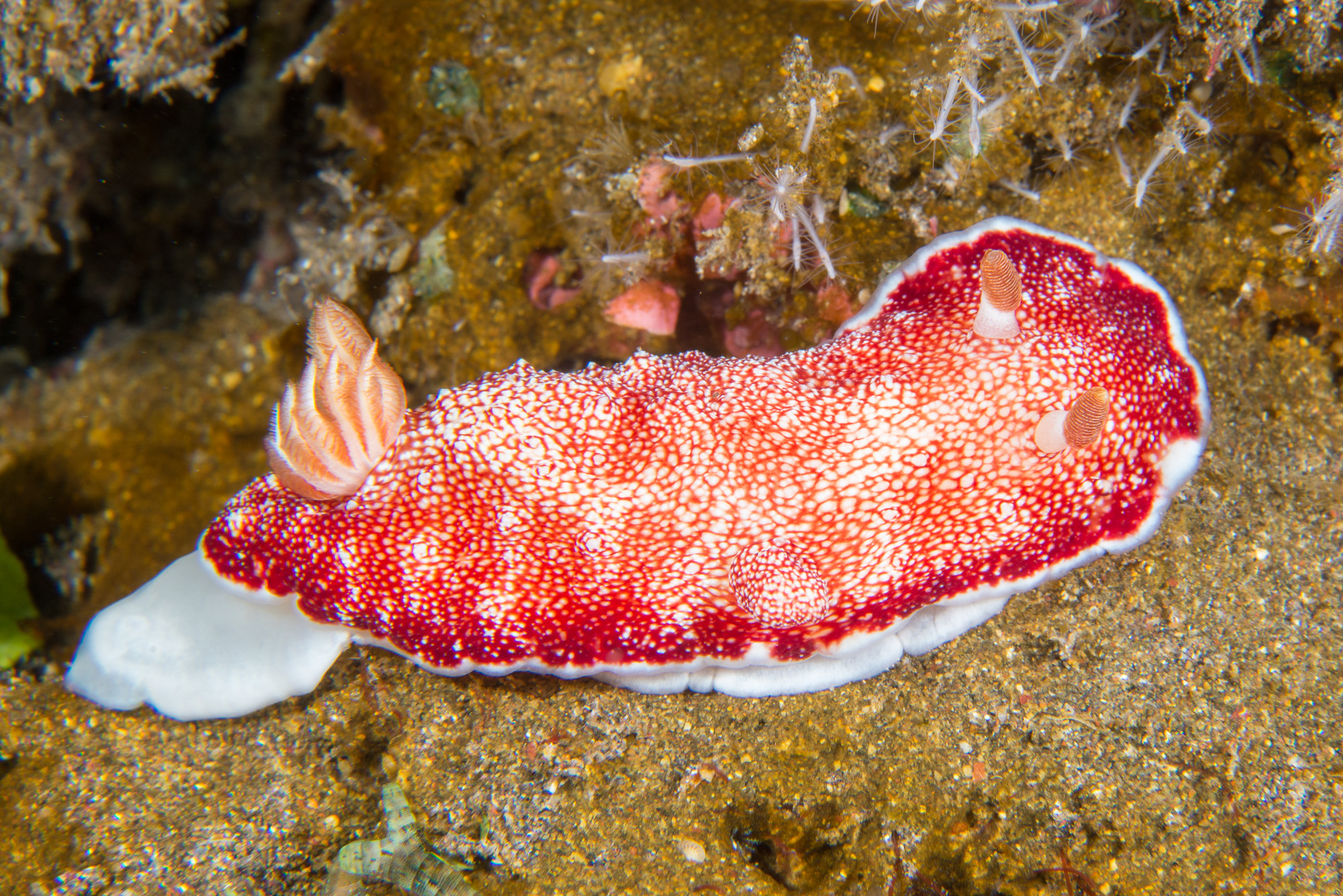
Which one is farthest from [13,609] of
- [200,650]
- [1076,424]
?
[1076,424]

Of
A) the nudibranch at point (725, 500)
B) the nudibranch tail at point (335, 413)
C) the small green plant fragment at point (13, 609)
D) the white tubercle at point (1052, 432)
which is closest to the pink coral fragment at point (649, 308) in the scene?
the nudibranch at point (725, 500)

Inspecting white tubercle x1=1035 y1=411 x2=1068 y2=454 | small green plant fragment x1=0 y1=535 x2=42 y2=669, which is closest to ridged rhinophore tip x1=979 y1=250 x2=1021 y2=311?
white tubercle x1=1035 y1=411 x2=1068 y2=454

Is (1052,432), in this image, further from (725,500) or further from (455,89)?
(455,89)

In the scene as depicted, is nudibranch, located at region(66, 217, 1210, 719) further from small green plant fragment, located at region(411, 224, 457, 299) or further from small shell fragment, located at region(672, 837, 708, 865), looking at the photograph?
small green plant fragment, located at region(411, 224, 457, 299)

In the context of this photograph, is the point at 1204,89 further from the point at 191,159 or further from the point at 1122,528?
the point at 191,159

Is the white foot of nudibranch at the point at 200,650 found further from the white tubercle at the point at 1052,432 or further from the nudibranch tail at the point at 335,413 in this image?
the white tubercle at the point at 1052,432

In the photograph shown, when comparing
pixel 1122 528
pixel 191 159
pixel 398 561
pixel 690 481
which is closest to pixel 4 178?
pixel 191 159
